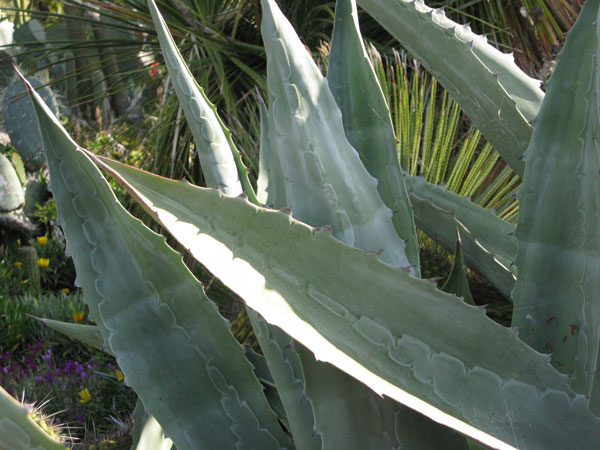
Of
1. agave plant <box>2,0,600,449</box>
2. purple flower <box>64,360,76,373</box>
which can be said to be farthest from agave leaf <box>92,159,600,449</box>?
purple flower <box>64,360,76,373</box>

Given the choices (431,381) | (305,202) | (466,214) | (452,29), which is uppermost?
(452,29)

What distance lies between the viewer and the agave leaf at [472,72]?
0.75 m

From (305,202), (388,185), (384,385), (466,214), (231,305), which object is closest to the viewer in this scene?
(384,385)

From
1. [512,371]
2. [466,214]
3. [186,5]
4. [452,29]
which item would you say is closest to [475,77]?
[452,29]

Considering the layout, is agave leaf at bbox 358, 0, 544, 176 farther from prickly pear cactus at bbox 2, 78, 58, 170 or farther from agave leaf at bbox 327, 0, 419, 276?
prickly pear cactus at bbox 2, 78, 58, 170

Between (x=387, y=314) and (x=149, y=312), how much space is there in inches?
10.1

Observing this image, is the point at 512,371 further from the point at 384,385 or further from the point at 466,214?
the point at 466,214

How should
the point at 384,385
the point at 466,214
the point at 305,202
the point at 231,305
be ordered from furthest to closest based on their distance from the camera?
1. the point at 231,305
2. the point at 466,214
3. the point at 305,202
4. the point at 384,385

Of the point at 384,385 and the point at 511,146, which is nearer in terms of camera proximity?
the point at 384,385

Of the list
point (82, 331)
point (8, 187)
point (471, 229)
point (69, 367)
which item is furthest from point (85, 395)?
point (8, 187)

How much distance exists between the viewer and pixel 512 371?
49 cm

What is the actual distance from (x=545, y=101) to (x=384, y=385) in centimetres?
33

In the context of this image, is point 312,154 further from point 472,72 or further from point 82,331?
point 82,331

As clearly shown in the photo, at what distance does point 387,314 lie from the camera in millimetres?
495
